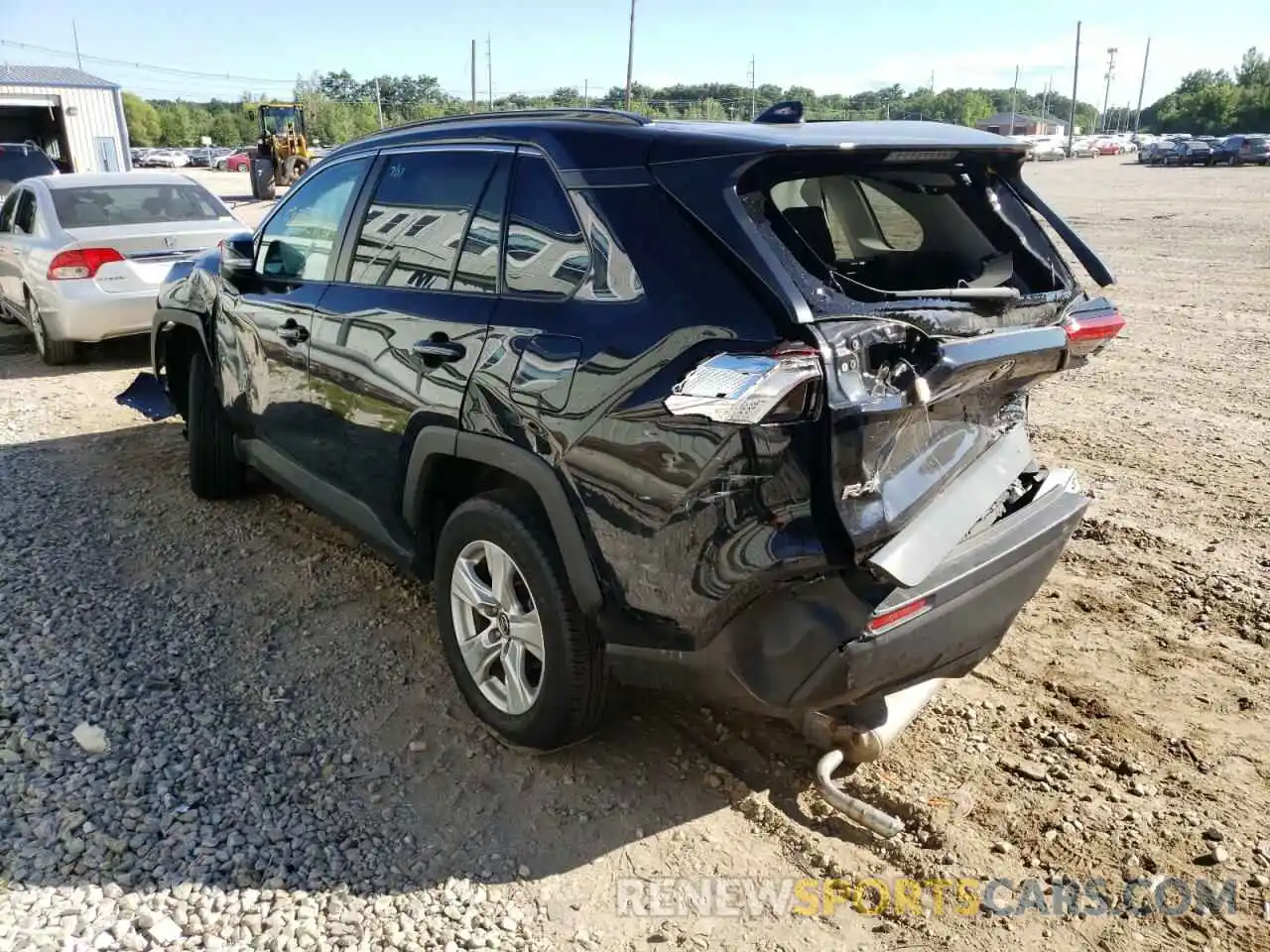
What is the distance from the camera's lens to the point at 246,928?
8.21 ft

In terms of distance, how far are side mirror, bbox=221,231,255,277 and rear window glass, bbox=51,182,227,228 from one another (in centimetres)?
470

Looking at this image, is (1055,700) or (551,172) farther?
(1055,700)

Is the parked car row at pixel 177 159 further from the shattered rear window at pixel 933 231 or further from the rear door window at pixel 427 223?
the shattered rear window at pixel 933 231

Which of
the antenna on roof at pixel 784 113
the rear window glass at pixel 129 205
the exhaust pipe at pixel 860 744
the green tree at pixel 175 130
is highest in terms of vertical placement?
the green tree at pixel 175 130

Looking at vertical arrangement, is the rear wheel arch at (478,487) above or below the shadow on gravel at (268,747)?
above

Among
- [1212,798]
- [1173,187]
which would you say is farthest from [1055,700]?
[1173,187]

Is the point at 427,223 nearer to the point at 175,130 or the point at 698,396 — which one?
the point at 698,396

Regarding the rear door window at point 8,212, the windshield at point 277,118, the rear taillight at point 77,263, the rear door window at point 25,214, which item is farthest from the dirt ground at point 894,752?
the windshield at point 277,118

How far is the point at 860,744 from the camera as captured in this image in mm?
2955

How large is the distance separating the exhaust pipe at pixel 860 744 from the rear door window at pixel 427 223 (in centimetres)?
175

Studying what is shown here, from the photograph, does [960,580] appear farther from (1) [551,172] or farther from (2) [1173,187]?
(2) [1173,187]

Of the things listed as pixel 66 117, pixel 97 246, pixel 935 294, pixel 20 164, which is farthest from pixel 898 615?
pixel 66 117

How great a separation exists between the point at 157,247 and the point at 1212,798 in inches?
335

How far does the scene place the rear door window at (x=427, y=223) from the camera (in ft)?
10.5
